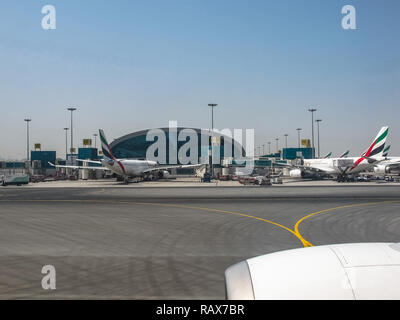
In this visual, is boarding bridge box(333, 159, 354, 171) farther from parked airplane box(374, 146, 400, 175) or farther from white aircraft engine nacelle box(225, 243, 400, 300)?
white aircraft engine nacelle box(225, 243, 400, 300)

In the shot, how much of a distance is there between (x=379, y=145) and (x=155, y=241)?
194ft

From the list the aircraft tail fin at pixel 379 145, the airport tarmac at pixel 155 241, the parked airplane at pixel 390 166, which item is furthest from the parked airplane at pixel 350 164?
the airport tarmac at pixel 155 241

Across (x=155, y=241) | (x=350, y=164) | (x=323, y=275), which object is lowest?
(x=155, y=241)

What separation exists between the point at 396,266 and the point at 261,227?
565 inches

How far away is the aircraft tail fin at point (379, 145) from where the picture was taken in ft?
199

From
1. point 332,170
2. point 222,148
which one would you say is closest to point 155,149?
point 222,148

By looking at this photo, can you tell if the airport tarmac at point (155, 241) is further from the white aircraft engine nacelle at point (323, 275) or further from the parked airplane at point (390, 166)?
the parked airplane at point (390, 166)

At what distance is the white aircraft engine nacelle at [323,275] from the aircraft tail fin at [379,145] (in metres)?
65.2

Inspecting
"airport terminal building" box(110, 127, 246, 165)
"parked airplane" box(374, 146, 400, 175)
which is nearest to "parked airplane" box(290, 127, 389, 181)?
"parked airplane" box(374, 146, 400, 175)

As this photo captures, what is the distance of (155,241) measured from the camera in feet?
45.8

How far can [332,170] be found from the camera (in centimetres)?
6650

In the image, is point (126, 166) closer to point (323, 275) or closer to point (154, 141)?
point (323, 275)

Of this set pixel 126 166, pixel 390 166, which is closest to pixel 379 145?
pixel 390 166
